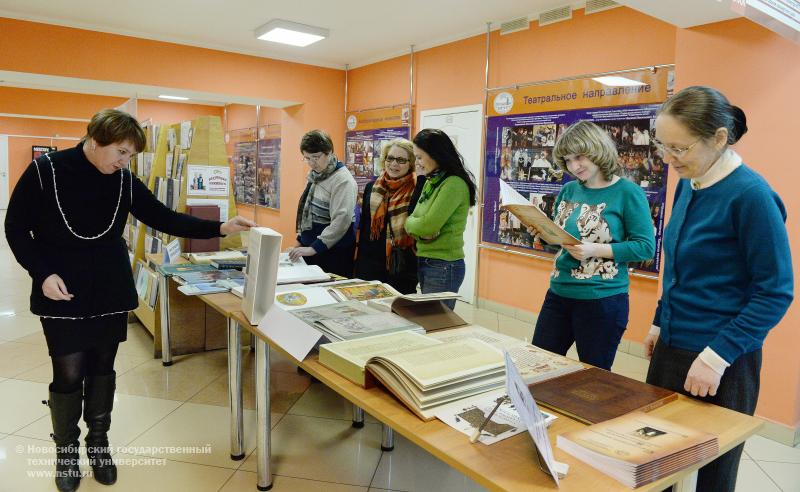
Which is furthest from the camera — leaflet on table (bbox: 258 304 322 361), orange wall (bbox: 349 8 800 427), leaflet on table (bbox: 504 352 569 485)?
orange wall (bbox: 349 8 800 427)

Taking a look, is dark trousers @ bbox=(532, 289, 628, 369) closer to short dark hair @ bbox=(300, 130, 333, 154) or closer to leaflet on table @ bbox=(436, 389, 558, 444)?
leaflet on table @ bbox=(436, 389, 558, 444)

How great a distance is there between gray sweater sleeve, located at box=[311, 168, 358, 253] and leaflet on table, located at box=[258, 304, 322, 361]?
137cm

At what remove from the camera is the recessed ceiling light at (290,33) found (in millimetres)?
5469

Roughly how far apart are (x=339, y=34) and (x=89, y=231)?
15.0 feet

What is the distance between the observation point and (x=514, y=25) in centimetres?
505

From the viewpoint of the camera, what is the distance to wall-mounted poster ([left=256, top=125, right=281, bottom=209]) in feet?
26.3

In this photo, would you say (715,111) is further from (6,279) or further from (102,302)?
(6,279)

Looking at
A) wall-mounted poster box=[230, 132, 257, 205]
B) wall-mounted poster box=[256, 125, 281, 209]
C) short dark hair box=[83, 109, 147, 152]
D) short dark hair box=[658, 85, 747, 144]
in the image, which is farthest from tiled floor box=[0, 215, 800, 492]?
wall-mounted poster box=[230, 132, 257, 205]

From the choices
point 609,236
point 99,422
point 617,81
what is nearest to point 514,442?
point 609,236

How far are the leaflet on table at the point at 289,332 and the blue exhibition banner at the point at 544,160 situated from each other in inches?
119

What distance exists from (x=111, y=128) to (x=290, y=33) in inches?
167

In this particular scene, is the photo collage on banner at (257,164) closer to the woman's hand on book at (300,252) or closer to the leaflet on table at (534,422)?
the woman's hand on book at (300,252)

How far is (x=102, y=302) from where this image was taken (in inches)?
82.4

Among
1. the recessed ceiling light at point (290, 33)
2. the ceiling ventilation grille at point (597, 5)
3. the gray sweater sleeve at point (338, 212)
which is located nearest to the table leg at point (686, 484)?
the gray sweater sleeve at point (338, 212)
